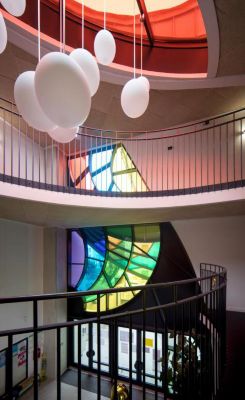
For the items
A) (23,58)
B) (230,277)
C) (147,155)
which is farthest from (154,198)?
(23,58)

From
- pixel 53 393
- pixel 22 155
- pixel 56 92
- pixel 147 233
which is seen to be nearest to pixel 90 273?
pixel 147 233

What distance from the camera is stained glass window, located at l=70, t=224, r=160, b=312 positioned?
22.9ft

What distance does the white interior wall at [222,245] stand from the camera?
19.1 feet

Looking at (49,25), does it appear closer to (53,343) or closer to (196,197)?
(196,197)

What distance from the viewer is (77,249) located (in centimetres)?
803

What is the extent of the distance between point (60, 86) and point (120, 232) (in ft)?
20.5

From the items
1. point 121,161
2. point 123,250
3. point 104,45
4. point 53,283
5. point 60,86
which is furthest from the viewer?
point 53,283

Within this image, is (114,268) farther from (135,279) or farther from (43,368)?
(43,368)

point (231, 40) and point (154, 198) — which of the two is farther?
point (154, 198)

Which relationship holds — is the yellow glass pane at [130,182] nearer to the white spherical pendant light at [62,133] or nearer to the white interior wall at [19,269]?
the white interior wall at [19,269]

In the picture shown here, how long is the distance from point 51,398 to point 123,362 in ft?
6.00

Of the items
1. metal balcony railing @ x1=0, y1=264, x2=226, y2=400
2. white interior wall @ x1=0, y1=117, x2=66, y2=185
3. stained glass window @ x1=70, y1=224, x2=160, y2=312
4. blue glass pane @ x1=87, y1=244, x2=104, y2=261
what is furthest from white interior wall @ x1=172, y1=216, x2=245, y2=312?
white interior wall @ x1=0, y1=117, x2=66, y2=185

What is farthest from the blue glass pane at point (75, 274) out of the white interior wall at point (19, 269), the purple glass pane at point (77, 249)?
the white interior wall at point (19, 269)

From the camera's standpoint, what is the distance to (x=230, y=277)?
233 inches
